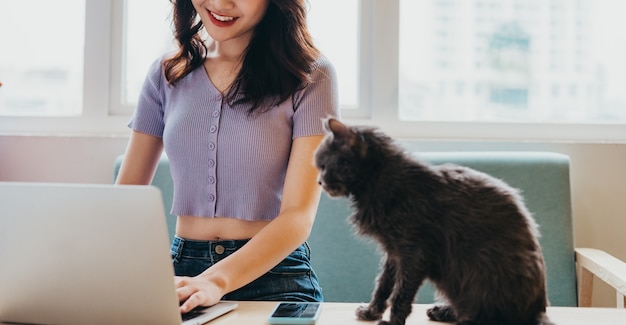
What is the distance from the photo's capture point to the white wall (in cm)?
191

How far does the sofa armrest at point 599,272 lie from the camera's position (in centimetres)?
146

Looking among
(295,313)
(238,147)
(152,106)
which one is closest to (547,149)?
(238,147)

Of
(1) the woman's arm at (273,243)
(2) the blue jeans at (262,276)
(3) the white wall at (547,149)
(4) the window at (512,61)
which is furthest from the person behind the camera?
(4) the window at (512,61)

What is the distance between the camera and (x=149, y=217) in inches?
27.8

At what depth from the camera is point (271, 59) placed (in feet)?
4.30

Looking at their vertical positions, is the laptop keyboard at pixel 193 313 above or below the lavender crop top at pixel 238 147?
below

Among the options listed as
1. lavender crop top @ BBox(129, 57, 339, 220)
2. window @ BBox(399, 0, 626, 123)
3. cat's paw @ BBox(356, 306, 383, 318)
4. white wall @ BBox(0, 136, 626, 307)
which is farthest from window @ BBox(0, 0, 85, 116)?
cat's paw @ BBox(356, 306, 383, 318)

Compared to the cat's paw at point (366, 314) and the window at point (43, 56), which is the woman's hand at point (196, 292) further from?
the window at point (43, 56)

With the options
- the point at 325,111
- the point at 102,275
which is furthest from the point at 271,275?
the point at 102,275

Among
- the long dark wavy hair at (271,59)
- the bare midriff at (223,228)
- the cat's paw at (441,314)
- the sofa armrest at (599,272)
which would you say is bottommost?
the sofa armrest at (599,272)

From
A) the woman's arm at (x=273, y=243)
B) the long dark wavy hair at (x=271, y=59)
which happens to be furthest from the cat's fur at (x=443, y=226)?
the long dark wavy hair at (x=271, y=59)

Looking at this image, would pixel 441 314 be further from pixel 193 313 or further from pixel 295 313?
pixel 193 313

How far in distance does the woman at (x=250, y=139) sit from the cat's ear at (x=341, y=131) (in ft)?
1.55

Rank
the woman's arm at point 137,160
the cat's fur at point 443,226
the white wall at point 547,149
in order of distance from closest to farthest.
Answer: the cat's fur at point 443,226 < the woman's arm at point 137,160 < the white wall at point 547,149
